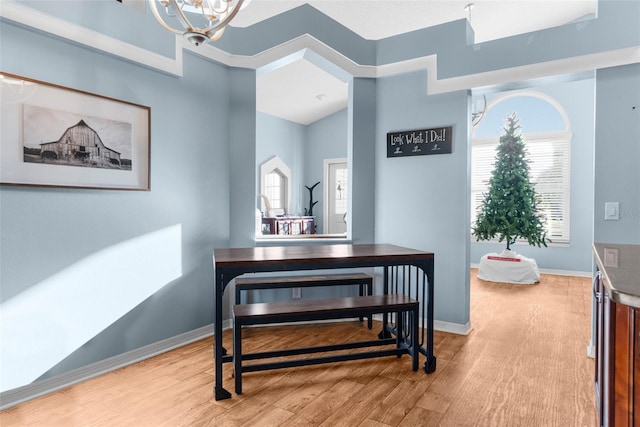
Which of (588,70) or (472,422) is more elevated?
(588,70)

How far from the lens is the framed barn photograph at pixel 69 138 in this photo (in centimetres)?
205

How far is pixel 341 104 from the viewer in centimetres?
750

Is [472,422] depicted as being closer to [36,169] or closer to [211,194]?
[211,194]

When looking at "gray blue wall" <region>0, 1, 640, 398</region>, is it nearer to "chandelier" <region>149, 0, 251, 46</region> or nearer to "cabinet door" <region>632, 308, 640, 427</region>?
"chandelier" <region>149, 0, 251, 46</region>

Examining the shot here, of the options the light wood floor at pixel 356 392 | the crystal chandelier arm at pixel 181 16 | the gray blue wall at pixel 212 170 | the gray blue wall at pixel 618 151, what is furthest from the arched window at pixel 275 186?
the gray blue wall at pixel 618 151

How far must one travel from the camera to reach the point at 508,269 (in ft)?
18.6

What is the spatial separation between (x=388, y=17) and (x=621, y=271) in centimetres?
397

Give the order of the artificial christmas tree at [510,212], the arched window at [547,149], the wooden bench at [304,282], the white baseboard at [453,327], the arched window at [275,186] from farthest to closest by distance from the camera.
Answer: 1. the arched window at [275,186]
2. the arched window at [547,149]
3. the artificial christmas tree at [510,212]
4. the white baseboard at [453,327]
5. the wooden bench at [304,282]

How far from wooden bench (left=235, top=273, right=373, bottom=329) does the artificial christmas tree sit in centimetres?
323

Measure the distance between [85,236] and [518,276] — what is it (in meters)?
5.48

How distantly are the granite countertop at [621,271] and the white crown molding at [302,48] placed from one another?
1582 millimetres

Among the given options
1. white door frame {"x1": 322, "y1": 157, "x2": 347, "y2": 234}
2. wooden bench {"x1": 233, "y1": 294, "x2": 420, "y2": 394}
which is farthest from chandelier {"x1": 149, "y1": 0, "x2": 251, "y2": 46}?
white door frame {"x1": 322, "y1": 157, "x2": 347, "y2": 234}

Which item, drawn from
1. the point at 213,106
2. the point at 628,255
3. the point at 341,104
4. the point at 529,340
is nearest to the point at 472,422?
the point at 628,255

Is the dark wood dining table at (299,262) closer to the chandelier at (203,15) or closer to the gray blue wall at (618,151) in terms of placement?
the chandelier at (203,15)
